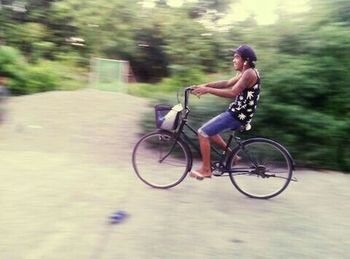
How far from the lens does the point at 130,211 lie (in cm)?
516

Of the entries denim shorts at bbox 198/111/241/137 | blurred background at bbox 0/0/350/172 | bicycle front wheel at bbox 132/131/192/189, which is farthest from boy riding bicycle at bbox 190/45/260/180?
blurred background at bbox 0/0/350/172

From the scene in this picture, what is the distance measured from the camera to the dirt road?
14.3ft

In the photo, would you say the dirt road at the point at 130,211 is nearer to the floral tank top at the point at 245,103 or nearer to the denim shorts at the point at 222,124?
the denim shorts at the point at 222,124

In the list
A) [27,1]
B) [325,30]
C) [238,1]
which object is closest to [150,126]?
[325,30]

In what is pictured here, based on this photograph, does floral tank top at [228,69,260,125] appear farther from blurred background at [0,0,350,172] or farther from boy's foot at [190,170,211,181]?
blurred background at [0,0,350,172]

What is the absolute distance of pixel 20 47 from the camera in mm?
13156

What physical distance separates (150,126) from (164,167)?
1343 millimetres

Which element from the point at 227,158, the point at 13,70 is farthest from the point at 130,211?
the point at 13,70

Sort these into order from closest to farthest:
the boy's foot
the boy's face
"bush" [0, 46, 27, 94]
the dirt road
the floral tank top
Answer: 1. the dirt road
2. the floral tank top
3. the boy's foot
4. the boy's face
5. "bush" [0, 46, 27, 94]

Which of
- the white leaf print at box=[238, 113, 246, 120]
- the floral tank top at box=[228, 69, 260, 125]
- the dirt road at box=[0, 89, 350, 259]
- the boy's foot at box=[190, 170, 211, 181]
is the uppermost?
the floral tank top at box=[228, 69, 260, 125]

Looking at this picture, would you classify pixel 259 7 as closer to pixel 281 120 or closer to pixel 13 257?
pixel 281 120

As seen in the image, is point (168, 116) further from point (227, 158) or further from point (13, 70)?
point (13, 70)

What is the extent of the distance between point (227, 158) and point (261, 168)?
1.35ft

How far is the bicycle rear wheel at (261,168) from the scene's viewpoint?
559 centimetres
